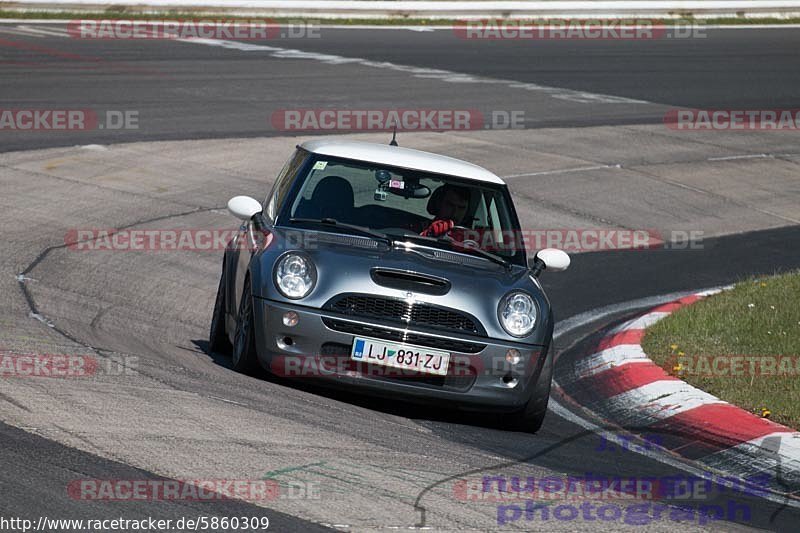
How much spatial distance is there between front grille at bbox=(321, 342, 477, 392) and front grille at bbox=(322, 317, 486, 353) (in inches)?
3.4

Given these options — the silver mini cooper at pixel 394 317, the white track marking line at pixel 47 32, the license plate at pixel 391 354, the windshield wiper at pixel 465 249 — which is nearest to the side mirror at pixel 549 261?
the silver mini cooper at pixel 394 317

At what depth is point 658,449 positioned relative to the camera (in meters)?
6.98

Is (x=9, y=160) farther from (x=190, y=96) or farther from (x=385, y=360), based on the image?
(x=385, y=360)

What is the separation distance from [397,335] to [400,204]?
4.71 feet

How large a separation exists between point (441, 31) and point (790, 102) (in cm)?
917

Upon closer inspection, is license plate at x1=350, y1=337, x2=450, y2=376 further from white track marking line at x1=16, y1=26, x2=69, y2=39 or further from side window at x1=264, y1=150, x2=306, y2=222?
white track marking line at x1=16, y1=26, x2=69, y2=39

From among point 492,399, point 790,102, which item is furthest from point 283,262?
point 790,102

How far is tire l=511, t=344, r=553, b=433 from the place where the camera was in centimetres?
705

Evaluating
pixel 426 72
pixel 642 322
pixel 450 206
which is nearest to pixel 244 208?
pixel 450 206

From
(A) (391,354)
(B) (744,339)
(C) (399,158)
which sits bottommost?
(B) (744,339)

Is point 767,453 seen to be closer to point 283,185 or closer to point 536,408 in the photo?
point 536,408

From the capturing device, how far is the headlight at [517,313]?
6.99 m

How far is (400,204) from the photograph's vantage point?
801 cm

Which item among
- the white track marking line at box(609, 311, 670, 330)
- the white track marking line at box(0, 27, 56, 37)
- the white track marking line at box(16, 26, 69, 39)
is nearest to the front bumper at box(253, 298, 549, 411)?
the white track marking line at box(609, 311, 670, 330)
